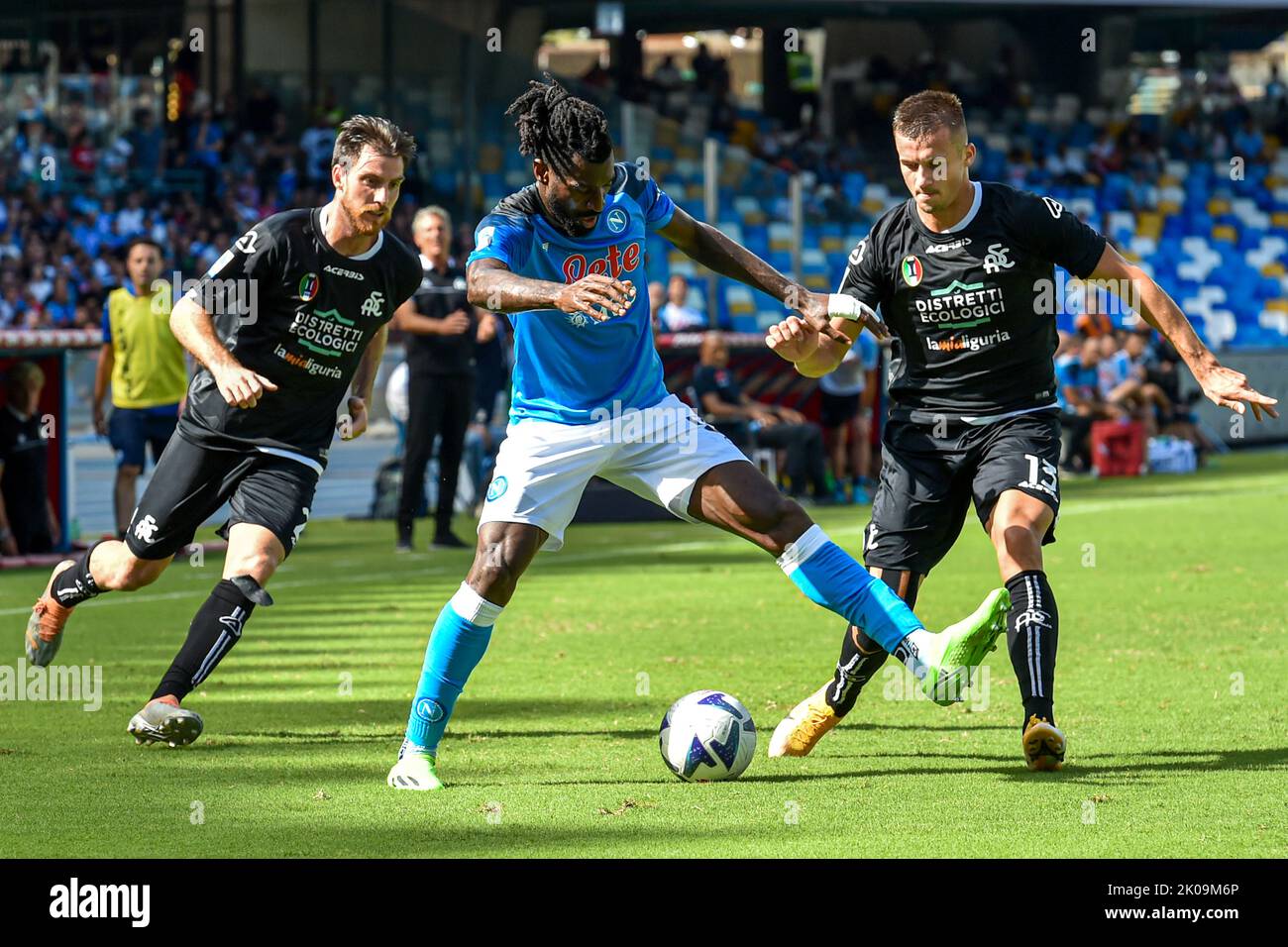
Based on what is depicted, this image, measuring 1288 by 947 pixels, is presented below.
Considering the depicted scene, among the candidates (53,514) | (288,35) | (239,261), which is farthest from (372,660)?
(288,35)

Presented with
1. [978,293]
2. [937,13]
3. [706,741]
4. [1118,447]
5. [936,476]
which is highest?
[937,13]

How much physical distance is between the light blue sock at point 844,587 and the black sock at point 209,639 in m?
2.04

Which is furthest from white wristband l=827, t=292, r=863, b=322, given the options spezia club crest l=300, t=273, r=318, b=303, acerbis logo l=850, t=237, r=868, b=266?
spezia club crest l=300, t=273, r=318, b=303

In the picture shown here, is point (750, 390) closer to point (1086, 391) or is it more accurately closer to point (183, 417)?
point (1086, 391)

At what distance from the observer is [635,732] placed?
7195 millimetres

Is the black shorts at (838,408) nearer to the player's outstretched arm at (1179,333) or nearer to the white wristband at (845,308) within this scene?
the player's outstretched arm at (1179,333)

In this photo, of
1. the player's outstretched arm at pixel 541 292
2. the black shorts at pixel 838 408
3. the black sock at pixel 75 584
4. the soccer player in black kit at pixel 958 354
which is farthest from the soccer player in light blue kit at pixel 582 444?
the black shorts at pixel 838 408

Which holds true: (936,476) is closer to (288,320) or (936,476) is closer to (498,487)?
(498,487)

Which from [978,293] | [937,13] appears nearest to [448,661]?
[978,293]

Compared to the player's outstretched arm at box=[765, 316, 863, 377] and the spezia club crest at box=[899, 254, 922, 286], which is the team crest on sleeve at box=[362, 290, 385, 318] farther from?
the spezia club crest at box=[899, 254, 922, 286]

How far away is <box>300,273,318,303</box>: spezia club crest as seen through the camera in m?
7.21

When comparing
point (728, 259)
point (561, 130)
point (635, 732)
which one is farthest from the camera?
point (635, 732)

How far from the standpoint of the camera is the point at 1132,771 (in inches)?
245

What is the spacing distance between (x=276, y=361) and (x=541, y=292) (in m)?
2.10
